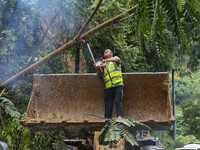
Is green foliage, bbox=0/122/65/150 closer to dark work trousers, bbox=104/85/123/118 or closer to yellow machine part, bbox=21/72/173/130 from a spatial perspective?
yellow machine part, bbox=21/72/173/130

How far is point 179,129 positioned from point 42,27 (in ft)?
56.5

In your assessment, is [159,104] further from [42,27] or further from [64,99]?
[42,27]

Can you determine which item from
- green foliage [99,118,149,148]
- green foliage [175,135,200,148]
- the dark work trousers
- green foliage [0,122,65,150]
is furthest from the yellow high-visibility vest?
green foliage [175,135,200,148]

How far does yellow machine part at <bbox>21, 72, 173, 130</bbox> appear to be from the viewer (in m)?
8.48

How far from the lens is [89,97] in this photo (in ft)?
29.2

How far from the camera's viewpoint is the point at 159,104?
8.59m

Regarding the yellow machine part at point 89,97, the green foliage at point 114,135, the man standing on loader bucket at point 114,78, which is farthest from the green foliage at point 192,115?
the green foliage at point 114,135

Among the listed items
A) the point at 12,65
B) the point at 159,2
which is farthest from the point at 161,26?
the point at 12,65

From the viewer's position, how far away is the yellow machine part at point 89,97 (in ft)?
27.8

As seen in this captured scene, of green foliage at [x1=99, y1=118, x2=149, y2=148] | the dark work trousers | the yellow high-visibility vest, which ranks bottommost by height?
green foliage at [x1=99, y1=118, x2=149, y2=148]

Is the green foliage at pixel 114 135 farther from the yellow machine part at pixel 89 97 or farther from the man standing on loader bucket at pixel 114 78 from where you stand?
the yellow machine part at pixel 89 97

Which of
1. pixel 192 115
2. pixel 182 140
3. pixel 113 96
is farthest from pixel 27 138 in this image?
pixel 192 115

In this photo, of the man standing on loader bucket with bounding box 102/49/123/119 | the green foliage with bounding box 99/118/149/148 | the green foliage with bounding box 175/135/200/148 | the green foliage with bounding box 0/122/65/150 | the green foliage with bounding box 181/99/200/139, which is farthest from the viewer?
the green foliage with bounding box 181/99/200/139

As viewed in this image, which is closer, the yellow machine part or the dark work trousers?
the dark work trousers
